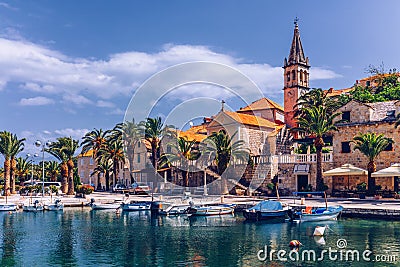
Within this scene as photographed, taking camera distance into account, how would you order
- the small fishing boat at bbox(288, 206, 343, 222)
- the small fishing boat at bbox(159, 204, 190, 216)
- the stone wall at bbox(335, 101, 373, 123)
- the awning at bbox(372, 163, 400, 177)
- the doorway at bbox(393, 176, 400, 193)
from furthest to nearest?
the stone wall at bbox(335, 101, 373, 123), the small fishing boat at bbox(159, 204, 190, 216), the doorway at bbox(393, 176, 400, 193), the awning at bbox(372, 163, 400, 177), the small fishing boat at bbox(288, 206, 343, 222)

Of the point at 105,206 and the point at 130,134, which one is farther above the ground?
the point at 130,134

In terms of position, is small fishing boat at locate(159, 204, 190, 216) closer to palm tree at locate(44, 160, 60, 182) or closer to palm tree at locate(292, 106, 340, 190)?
palm tree at locate(292, 106, 340, 190)

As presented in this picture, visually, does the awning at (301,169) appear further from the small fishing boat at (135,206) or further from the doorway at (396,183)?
the small fishing boat at (135,206)

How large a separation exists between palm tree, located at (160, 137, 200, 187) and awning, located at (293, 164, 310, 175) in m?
12.7

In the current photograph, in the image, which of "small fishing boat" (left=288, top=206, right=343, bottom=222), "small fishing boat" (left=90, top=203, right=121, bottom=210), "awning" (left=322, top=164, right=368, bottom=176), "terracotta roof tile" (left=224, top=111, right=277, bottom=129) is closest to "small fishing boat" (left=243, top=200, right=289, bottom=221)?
"small fishing boat" (left=288, top=206, right=343, bottom=222)

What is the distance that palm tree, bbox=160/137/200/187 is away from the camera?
167ft

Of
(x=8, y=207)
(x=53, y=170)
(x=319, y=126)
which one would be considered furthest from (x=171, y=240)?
(x=53, y=170)

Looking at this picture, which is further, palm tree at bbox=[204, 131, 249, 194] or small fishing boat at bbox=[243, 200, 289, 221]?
palm tree at bbox=[204, 131, 249, 194]

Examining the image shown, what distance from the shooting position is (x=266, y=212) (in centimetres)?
3369

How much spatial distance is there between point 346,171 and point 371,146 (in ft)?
10.4

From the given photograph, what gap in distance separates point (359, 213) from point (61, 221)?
23.8 m

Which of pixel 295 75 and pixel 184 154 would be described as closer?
pixel 184 154

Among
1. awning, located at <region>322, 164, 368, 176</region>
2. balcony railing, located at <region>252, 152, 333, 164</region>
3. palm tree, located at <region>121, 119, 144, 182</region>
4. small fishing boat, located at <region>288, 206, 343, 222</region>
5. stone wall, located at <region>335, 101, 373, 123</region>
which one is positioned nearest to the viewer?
small fishing boat, located at <region>288, 206, 343, 222</region>

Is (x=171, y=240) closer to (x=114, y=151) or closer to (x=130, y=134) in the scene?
(x=114, y=151)
